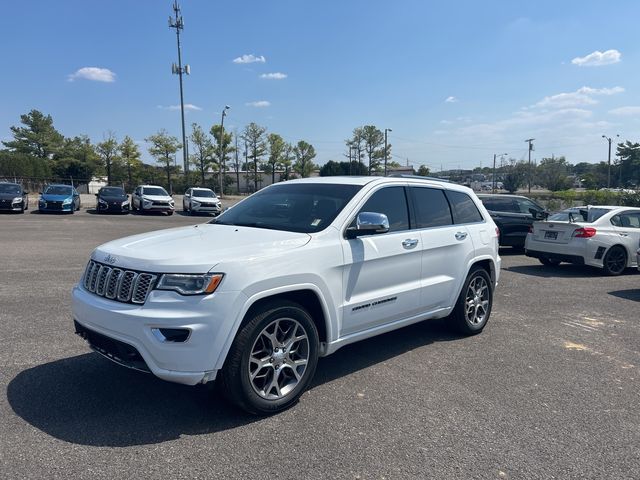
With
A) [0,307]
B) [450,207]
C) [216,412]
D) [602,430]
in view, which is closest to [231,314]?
[216,412]

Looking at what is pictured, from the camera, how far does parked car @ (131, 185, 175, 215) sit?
90.4ft

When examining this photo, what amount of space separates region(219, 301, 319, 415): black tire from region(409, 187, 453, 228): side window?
72.9 inches

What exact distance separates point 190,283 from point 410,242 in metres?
2.29

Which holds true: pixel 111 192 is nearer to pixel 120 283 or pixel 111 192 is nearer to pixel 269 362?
pixel 120 283

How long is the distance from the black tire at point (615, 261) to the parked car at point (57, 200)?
23488 mm

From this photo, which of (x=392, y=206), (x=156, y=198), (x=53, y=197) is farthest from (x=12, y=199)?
(x=392, y=206)

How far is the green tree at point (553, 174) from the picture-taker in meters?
84.5

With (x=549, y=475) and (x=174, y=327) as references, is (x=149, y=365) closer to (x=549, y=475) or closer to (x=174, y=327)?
(x=174, y=327)

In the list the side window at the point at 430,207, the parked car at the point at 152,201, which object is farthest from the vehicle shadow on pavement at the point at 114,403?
the parked car at the point at 152,201

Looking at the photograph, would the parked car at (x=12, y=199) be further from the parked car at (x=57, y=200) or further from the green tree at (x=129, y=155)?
the green tree at (x=129, y=155)

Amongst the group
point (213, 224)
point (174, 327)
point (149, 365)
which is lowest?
point (149, 365)

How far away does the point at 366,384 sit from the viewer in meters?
4.32

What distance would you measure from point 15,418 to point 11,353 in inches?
58.4

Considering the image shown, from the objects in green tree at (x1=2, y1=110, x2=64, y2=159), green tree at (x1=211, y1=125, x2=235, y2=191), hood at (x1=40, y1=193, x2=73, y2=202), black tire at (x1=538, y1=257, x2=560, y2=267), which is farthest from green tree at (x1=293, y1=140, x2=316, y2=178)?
black tire at (x1=538, y1=257, x2=560, y2=267)
